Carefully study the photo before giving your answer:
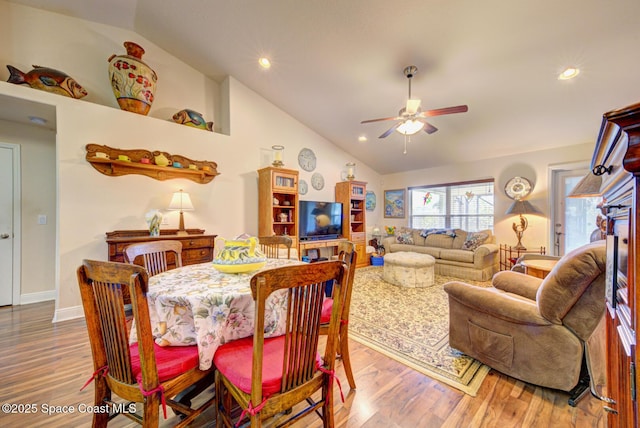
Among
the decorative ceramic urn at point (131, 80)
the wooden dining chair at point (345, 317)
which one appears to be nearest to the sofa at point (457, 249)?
the wooden dining chair at point (345, 317)

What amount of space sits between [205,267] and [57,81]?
296cm

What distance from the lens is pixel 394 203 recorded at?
6441mm

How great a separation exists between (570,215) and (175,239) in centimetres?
625

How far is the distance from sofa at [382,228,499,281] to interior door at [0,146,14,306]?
20.2ft

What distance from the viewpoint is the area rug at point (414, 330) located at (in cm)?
179

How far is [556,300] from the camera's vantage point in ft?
4.75

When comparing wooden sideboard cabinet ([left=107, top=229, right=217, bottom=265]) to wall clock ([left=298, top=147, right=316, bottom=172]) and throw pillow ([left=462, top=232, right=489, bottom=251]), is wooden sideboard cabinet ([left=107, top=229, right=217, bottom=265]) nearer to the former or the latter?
wall clock ([left=298, top=147, right=316, bottom=172])

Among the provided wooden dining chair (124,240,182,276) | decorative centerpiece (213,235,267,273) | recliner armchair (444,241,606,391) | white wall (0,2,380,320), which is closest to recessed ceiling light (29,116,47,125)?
white wall (0,2,380,320)

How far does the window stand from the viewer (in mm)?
5059

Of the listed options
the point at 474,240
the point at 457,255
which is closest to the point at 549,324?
the point at 457,255

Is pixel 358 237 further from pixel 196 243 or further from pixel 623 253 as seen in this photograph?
pixel 623 253

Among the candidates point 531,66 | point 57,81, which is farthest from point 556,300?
point 57,81

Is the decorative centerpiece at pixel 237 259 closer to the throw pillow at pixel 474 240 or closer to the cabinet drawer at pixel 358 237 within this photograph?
the cabinet drawer at pixel 358 237

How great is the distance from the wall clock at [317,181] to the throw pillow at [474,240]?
3110 mm
